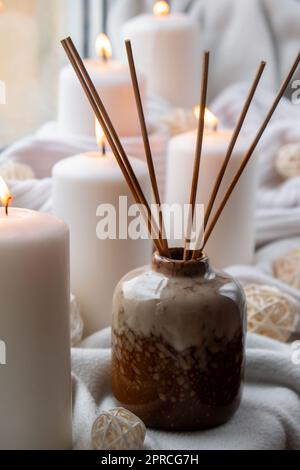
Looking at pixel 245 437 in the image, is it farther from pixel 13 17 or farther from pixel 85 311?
pixel 13 17

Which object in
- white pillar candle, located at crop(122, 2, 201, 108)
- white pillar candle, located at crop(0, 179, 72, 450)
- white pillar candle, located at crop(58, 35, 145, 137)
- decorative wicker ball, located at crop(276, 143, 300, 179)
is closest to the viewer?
white pillar candle, located at crop(0, 179, 72, 450)

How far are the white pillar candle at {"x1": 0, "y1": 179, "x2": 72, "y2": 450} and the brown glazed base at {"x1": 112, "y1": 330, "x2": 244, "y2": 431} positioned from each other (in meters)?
0.07

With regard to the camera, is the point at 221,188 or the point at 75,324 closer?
the point at 75,324

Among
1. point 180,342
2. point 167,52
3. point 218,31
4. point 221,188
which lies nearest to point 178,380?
point 180,342

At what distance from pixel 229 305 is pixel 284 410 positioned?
0.11m

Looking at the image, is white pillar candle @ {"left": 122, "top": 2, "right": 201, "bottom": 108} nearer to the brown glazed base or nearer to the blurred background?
the blurred background

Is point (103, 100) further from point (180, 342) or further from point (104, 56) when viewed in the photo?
point (180, 342)

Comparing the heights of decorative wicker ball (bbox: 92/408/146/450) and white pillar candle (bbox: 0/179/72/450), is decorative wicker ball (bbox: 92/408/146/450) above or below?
below

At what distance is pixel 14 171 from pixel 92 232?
8.9 inches

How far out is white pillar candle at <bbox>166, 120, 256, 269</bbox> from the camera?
909 mm

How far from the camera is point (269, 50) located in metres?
1.44

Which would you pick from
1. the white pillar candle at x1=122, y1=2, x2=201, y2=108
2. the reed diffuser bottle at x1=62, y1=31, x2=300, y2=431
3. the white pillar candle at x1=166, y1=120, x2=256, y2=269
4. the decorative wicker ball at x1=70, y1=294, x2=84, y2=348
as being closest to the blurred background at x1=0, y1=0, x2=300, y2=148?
the white pillar candle at x1=122, y1=2, x2=201, y2=108

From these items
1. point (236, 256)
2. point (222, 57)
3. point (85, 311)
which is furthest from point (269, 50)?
point (85, 311)

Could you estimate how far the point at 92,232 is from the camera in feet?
2.58
